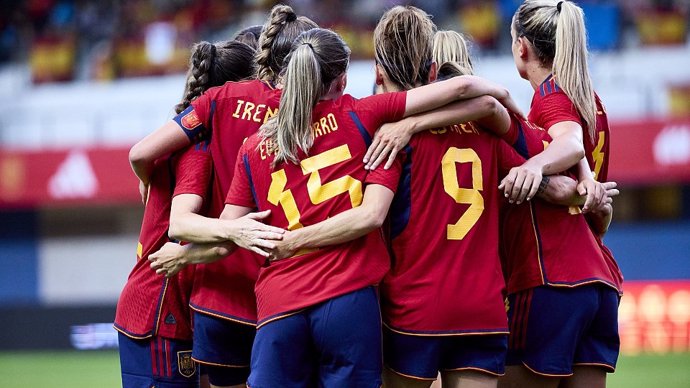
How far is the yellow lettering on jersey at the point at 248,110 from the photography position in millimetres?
3604

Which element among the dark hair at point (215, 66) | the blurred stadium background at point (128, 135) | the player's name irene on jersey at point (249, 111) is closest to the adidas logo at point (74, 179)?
the blurred stadium background at point (128, 135)

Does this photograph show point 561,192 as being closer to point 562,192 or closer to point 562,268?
point 562,192

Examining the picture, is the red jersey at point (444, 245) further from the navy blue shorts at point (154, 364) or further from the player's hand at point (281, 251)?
the navy blue shorts at point (154, 364)

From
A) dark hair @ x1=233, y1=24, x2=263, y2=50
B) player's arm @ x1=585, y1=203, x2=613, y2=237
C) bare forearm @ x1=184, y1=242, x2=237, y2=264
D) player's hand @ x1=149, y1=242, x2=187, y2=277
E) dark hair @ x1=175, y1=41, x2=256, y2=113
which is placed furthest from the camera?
dark hair @ x1=233, y1=24, x2=263, y2=50

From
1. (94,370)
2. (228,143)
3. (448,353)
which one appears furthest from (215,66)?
(94,370)

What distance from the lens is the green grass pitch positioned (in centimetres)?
827

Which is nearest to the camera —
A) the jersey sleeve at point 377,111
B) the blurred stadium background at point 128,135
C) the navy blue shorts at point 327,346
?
the navy blue shorts at point 327,346

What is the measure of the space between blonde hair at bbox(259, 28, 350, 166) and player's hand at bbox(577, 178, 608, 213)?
3.30 feet

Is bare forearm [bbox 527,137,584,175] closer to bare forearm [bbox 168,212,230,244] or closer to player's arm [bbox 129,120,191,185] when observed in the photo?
bare forearm [bbox 168,212,230,244]

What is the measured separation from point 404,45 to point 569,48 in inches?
27.9

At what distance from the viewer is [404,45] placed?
A: 3.30 metres

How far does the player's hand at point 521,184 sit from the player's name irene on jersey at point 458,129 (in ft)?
0.65

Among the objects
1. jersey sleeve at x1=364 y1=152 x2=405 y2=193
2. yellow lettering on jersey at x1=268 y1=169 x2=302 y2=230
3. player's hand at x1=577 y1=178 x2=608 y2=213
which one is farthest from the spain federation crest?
player's hand at x1=577 y1=178 x2=608 y2=213

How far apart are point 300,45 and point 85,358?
26.6 feet
